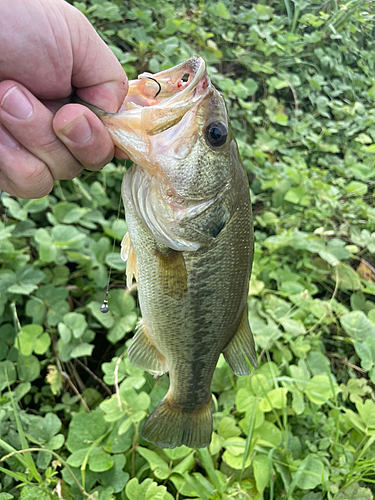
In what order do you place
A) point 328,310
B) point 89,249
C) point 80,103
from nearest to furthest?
1. point 80,103
2. point 89,249
3. point 328,310

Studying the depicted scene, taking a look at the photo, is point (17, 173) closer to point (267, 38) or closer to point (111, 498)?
point (111, 498)

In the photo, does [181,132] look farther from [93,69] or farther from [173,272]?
[173,272]

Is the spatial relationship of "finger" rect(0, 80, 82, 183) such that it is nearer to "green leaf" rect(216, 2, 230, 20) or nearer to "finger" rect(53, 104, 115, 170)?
"finger" rect(53, 104, 115, 170)

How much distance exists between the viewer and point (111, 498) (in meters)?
1.45

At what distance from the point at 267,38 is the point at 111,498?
4.67 metres

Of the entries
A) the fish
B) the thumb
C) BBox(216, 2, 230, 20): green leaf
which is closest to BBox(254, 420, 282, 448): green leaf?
the fish

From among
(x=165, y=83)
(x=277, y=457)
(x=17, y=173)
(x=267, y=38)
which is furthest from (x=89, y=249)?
(x=267, y=38)

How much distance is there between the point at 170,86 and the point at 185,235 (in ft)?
1.61

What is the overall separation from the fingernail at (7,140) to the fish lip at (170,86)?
0.38 m

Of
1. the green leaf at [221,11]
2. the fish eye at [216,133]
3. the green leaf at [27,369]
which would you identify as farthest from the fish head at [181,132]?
the green leaf at [221,11]

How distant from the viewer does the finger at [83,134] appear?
103 centimetres

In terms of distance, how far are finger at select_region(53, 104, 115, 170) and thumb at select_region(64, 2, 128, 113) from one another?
0.11 meters

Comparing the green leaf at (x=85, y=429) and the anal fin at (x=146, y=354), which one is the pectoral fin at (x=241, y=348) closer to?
the anal fin at (x=146, y=354)

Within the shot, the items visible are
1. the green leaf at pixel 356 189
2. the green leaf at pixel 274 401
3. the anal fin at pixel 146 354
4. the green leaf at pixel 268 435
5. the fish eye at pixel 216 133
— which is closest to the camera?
the fish eye at pixel 216 133
